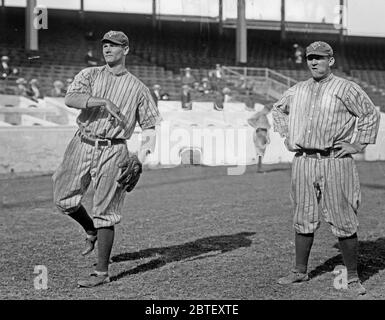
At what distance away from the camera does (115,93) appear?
525 centimetres

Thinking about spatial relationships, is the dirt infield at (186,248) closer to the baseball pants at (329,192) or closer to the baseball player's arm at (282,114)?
the baseball pants at (329,192)

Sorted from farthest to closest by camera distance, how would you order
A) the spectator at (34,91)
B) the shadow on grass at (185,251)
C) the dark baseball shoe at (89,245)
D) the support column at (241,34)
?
1. the support column at (241,34)
2. the spectator at (34,91)
3. the dark baseball shoe at (89,245)
4. the shadow on grass at (185,251)

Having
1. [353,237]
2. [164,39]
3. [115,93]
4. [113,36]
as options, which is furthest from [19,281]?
[164,39]

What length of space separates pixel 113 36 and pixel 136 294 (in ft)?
6.18

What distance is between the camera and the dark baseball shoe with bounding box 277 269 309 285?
17.2 feet

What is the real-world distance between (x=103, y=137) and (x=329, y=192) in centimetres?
170

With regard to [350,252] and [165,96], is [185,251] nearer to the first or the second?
[350,252]

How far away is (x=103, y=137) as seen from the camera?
17.1 ft

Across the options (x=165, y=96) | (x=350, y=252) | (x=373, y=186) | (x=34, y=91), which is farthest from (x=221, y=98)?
(x=350, y=252)

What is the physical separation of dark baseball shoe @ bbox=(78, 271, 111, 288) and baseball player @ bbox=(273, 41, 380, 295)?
4.39 ft

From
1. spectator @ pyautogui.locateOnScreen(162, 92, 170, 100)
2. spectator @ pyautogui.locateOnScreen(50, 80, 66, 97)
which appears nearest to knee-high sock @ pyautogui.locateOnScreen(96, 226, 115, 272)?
spectator @ pyautogui.locateOnScreen(50, 80, 66, 97)

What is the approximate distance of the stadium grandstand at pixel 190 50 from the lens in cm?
2333

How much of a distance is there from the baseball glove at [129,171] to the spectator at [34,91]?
48.8 ft

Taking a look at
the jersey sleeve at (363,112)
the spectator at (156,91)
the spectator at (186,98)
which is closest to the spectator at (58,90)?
the spectator at (156,91)
